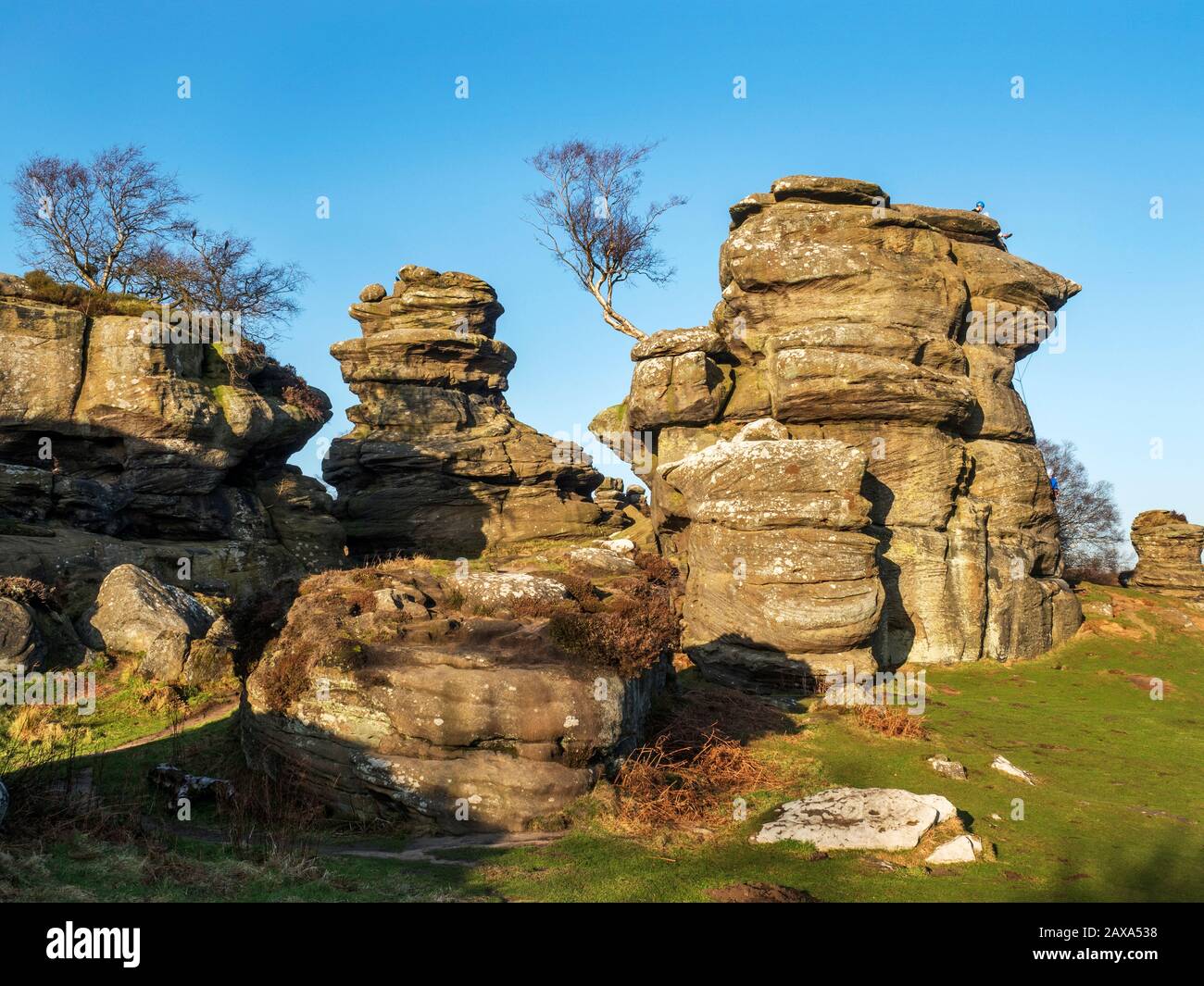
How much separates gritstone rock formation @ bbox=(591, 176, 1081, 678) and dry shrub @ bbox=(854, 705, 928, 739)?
4.91 metres

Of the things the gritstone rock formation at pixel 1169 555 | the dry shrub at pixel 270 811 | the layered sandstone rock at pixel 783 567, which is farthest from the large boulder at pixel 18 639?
the gritstone rock formation at pixel 1169 555

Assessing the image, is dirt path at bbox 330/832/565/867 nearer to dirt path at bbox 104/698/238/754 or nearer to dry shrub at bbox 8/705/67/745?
dirt path at bbox 104/698/238/754

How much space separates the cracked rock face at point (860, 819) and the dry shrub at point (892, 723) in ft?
22.5

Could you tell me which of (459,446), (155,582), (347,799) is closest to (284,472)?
(459,446)

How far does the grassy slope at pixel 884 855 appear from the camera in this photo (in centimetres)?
992

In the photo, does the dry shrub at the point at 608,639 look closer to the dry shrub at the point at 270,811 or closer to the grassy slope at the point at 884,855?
the grassy slope at the point at 884,855

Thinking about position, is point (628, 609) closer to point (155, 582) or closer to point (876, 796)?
point (876, 796)

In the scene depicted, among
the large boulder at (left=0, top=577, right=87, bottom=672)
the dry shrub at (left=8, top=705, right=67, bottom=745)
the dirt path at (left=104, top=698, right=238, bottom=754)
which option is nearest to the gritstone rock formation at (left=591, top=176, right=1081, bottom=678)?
the dirt path at (left=104, top=698, right=238, bottom=754)

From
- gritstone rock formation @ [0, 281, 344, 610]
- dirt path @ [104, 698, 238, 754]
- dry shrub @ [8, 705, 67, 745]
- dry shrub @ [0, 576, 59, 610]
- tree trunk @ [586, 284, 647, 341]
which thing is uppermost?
tree trunk @ [586, 284, 647, 341]

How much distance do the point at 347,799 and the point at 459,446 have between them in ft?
117

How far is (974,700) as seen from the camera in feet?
85.8

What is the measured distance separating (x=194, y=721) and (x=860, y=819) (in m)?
16.6

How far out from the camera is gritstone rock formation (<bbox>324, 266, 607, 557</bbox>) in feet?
158

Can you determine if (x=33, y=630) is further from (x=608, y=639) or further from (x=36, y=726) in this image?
(x=608, y=639)
